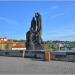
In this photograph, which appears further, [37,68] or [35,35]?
[35,35]

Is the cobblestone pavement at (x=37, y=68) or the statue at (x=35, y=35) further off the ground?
the statue at (x=35, y=35)

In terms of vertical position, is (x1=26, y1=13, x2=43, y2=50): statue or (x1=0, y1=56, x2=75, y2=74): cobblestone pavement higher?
(x1=26, y1=13, x2=43, y2=50): statue

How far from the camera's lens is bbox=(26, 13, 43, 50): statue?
41625 mm

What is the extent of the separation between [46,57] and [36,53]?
4897mm

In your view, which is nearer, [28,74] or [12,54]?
[28,74]

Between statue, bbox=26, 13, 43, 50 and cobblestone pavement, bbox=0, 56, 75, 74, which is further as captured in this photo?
statue, bbox=26, 13, 43, 50

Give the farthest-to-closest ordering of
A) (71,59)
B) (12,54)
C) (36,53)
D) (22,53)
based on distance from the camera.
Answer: (12,54), (22,53), (36,53), (71,59)

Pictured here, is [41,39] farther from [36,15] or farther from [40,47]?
[36,15]

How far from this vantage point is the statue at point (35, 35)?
4162 cm

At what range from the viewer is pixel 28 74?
47.7 ft

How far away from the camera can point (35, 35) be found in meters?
42.2

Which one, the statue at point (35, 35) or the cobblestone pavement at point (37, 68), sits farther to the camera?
the statue at point (35, 35)

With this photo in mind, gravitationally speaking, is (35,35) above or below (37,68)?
above

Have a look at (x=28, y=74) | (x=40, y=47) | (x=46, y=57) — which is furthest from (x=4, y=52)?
(x=28, y=74)
